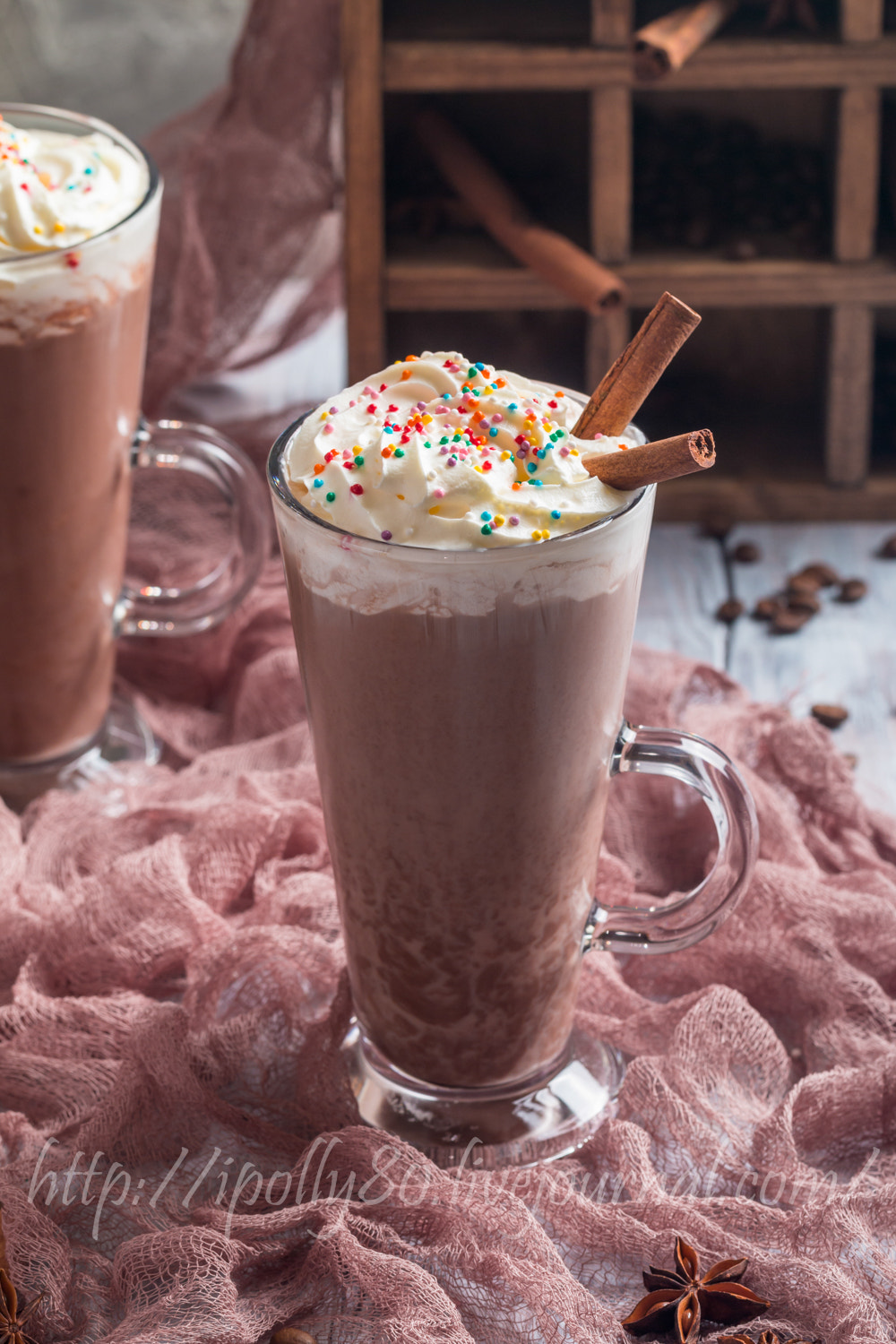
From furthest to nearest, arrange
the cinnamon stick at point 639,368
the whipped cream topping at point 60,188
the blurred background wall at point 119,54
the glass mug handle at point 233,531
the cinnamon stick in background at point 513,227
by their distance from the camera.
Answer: the blurred background wall at point 119,54 < the cinnamon stick in background at point 513,227 < the glass mug handle at point 233,531 < the whipped cream topping at point 60,188 < the cinnamon stick at point 639,368

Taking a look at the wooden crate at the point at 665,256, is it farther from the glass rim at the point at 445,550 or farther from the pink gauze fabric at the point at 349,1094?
the glass rim at the point at 445,550

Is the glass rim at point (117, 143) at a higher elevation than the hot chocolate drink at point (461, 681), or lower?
higher

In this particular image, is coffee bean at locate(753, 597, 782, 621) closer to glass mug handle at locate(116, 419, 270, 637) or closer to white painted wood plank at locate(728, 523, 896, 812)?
white painted wood plank at locate(728, 523, 896, 812)

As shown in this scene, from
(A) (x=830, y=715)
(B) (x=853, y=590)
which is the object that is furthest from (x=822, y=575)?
(A) (x=830, y=715)

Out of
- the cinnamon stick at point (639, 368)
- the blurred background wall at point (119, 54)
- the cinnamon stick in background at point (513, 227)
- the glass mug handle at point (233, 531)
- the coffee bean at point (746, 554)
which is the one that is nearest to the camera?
the cinnamon stick at point (639, 368)

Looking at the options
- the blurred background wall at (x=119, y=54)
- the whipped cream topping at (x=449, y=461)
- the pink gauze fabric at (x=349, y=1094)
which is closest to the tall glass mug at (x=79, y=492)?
the pink gauze fabric at (x=349, y=1094)

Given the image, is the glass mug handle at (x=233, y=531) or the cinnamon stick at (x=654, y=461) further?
the glass mug handle at (x=233, y=531)
